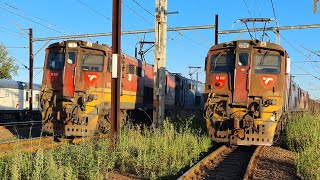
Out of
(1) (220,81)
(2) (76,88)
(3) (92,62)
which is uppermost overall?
(3) (92,62)

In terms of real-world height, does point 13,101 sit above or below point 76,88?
below

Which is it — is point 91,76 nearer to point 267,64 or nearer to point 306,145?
point 267,64

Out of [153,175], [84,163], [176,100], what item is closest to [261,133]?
[153,175]

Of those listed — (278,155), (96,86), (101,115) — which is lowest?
(278,155)

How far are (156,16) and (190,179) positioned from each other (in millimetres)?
9539

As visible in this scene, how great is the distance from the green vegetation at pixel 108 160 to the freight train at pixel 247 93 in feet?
6.29

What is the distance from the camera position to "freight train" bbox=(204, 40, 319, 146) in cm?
1227

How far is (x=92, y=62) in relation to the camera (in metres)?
14.6

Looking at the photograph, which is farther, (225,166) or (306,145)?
(306,145)

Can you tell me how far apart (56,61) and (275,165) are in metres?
9.37

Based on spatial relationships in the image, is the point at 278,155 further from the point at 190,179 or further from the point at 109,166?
the point at 109,166

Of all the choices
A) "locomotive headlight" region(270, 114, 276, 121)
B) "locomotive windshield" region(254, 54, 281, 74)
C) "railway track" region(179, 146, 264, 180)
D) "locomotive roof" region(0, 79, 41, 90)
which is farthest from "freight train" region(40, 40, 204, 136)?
"locomotive roof" region(0, 79, 41, 90)

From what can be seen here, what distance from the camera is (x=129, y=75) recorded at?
17062 millimetres

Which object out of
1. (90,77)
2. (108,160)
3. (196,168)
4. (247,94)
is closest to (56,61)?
(90,77)
